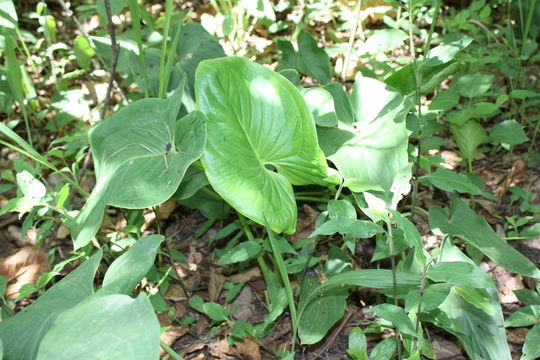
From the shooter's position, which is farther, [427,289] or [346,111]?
[346,111]

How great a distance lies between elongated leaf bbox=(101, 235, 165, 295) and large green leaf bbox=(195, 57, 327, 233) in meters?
0.29

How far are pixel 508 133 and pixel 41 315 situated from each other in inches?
53.3

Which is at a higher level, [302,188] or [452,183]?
[452,183]

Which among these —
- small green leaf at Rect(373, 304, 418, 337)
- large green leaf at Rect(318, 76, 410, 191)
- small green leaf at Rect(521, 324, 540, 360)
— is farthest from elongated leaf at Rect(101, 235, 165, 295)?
small green leaf at Rect(521, 324, 540, 360)

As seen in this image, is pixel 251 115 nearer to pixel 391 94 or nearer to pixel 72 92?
pixel 391 94

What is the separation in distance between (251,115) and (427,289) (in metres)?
0.59

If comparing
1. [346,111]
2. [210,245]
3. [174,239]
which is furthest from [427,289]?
[174,239]

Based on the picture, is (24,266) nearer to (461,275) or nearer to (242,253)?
(242,253)

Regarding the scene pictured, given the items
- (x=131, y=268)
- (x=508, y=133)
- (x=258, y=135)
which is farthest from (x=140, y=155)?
(x=508, y=133)

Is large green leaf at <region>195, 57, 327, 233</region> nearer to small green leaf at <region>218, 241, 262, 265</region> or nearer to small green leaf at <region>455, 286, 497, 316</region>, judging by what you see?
small green leaf at <region>218, 241, 262, 265</region>

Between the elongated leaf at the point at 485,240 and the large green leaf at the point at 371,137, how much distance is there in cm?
18

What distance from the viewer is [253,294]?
1.49m

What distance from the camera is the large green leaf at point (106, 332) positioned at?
28.0 inches

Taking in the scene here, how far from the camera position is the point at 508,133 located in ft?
5.25
